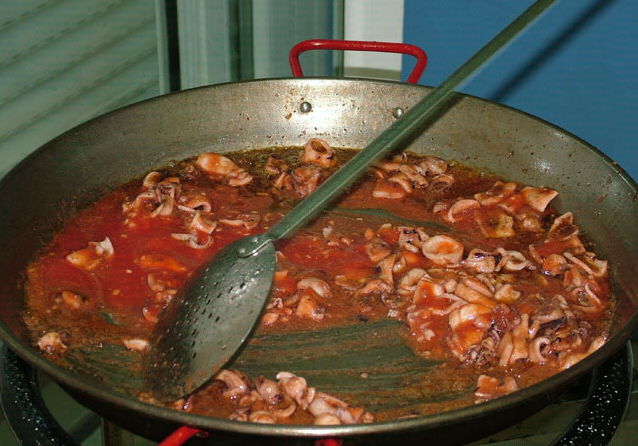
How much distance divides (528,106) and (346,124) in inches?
29.7

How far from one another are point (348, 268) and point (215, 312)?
0.32m

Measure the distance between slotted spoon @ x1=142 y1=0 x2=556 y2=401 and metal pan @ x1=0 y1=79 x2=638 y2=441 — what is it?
0.07 meters

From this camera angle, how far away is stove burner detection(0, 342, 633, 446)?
3.51ft

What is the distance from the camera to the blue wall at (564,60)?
220 cm

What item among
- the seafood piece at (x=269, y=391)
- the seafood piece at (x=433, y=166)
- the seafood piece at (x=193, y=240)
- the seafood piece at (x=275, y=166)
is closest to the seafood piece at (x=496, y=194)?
the seafood piece at (x=433, y=166)

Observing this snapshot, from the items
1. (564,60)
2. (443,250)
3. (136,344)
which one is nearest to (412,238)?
(443,250)

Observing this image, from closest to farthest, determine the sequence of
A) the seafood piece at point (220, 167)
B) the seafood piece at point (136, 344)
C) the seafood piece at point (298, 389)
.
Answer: the seafood piece at point (298, 389) < the seafood piece at point (136, 344) < the seafood piece at point (220, 167)

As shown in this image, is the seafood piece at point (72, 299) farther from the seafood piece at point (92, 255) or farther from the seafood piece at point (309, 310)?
the seafood piece at point (309, 310)

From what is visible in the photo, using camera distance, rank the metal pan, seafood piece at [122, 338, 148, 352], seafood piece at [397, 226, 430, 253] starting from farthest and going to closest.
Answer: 1. seafood piece at [397, 226, 430, 253]
2. seafood piece at [122, 338, 148, 352]
3. the metal pan

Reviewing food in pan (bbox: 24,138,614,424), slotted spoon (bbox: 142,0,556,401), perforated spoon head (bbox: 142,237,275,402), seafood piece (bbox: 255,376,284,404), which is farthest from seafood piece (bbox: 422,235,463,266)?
seafood piece (bbox: 255,376,284,404)

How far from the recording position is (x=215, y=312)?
1.21 m

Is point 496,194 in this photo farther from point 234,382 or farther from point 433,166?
point 234,382

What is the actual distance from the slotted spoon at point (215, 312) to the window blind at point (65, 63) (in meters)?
1.14

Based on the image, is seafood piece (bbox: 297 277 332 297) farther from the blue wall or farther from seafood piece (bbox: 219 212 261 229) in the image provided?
the blue wall
